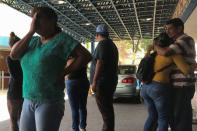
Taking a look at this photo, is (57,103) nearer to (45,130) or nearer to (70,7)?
(45,130)

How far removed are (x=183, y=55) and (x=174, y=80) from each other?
335 mm

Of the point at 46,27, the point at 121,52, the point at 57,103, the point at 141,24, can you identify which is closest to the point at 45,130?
the point at 57,103

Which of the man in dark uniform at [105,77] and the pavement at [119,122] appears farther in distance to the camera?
the pavement at [119,122]

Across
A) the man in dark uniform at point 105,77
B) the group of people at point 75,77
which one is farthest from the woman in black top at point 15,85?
the man in dark uniform at point 105,77

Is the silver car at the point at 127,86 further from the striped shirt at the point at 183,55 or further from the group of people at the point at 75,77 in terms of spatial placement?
the striped shirt at the point at 183,55

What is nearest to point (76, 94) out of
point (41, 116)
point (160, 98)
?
point (160, 98)

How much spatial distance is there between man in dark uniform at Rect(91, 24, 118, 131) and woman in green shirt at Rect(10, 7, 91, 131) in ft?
4.90

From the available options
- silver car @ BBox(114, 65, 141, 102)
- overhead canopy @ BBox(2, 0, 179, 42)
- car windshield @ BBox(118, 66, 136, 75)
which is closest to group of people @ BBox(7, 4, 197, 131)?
silver car @ BBox(114, 65, 141, 102)

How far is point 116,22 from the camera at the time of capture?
1684 cm

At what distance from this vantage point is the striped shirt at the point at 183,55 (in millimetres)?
2525

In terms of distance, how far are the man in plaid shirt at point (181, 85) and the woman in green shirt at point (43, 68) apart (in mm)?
1362

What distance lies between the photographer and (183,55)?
8.48ft

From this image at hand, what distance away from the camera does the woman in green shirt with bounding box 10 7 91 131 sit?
5.58 feet

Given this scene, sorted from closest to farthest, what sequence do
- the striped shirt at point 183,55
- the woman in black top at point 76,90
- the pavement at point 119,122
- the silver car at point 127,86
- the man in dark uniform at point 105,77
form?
the striped shirt at point 183,55 → the man in dark uniform at point 105,77 → the woman in black top at point 76,90 → the pavement at point 119,122 → the silver car at point 127,86
